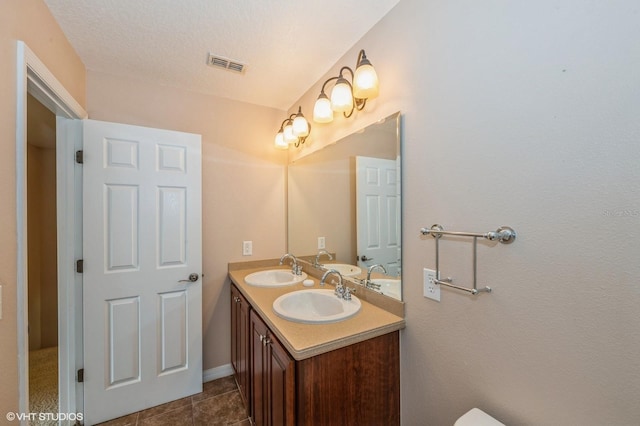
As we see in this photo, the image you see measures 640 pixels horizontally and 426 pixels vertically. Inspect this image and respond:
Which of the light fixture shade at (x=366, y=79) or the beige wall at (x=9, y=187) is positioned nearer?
the beige wall at (x=9, y=187)

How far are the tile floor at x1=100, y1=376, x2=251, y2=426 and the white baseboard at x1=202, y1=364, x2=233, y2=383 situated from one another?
0.45ft

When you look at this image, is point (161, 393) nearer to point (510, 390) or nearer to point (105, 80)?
point (510, 390)

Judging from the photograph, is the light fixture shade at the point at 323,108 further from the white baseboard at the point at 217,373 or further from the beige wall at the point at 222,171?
the white baseboard at the point at 217,373

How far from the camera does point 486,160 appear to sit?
0.94 meters

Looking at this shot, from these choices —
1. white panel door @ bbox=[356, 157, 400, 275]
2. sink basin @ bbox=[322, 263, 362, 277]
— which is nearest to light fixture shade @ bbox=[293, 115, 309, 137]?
white panel door @ bbox=[356, 157, 400, 275]

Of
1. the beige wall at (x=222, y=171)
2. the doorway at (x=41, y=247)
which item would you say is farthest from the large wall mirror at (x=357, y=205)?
the doorway at (x=41, y=247)

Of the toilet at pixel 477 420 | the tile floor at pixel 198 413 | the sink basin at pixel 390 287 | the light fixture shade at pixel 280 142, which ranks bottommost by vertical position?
the tile floor at pixel 198 413

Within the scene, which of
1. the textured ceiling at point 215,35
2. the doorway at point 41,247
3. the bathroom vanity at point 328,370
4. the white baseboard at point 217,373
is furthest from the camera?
the doorway at point 41,247

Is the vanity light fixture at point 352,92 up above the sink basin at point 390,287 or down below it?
above

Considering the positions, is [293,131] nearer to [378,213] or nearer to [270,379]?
[378,213]

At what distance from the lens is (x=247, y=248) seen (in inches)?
92.1

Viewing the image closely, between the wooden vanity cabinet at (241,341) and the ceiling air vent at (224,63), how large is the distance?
166 cm

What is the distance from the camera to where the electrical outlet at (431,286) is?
1.10 meters

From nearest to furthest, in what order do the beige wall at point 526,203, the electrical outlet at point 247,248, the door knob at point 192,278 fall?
the beige wall at point 526,203 → the door knob at point 192,278 → the electrical outlet at point 247,248
